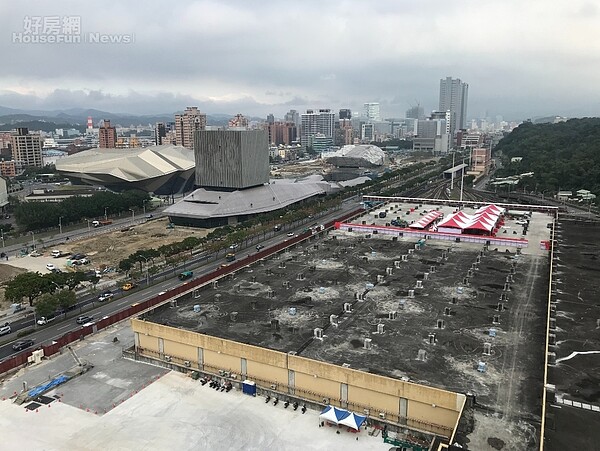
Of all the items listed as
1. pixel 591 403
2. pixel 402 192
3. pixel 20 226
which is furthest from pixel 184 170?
pixel 591 403

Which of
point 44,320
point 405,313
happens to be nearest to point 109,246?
point 44,320

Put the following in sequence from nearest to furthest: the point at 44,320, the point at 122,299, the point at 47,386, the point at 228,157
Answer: the point at 47,386 < the point at 44,320 < the point at 122,299 < the point at 228,157

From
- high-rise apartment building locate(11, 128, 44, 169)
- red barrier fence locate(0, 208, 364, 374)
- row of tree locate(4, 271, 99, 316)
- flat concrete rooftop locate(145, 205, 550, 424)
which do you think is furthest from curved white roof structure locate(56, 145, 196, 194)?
flat concrete rooftop locate(145, 205, 550, 424)

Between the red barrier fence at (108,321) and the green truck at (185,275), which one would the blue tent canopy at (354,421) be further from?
the green truck at (185,275)

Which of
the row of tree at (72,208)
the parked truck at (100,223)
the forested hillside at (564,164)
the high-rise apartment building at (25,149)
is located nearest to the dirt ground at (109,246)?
the parked truck at (100,223)

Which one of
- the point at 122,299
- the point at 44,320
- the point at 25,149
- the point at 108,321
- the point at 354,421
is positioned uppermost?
the point at 25,149

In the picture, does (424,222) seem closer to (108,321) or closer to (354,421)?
(108,321)
